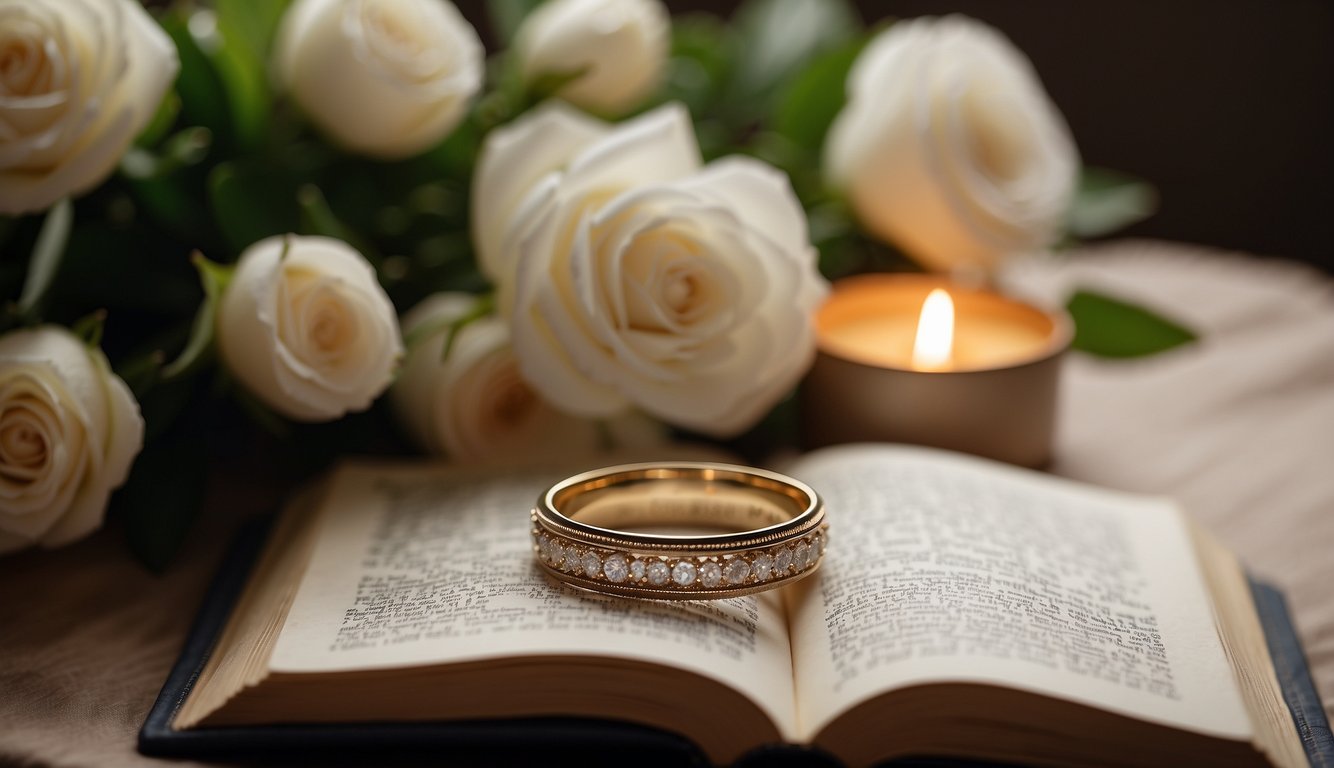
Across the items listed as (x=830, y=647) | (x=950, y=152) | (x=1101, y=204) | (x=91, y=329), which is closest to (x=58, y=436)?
(x=91, y=329)

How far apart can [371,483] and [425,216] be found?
0.73 ft

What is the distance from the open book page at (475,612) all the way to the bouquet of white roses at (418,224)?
0.27ft

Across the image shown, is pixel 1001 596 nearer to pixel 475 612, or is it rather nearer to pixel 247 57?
pixel 475 612

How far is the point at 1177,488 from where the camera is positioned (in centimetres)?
90

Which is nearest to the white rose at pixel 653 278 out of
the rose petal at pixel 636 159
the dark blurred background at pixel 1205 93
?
the rose petal at pixel 636 159

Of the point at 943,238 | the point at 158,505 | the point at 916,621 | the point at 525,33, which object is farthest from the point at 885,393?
the point at 158,505

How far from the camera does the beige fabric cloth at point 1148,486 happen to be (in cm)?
62

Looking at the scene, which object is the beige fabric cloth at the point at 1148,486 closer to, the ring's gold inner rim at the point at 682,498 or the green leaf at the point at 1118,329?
the green leaf at the point at 1118,329

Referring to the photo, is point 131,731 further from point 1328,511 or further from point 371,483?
point 1328,511

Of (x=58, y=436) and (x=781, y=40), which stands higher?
(x=781, y=40)

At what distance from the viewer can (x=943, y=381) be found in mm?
823

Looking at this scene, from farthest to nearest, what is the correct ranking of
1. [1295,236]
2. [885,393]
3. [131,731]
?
1. [1295,236]
2. [885,393]
3. [131,731]

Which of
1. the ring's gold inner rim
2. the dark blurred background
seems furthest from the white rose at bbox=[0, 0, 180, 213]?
the dark blurred background

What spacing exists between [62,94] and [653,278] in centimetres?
33
